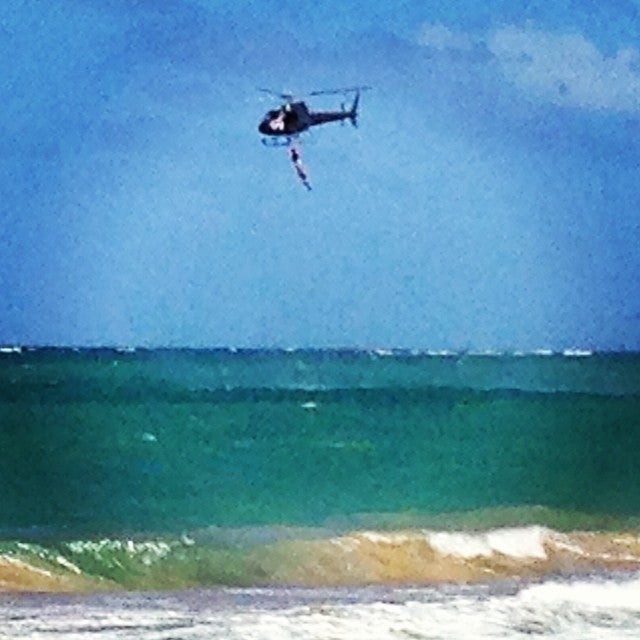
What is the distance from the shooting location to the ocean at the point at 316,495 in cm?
220

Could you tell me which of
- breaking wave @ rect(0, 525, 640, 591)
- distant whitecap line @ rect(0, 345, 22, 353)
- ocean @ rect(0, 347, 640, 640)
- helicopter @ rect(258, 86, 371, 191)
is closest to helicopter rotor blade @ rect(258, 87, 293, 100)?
helicopter @ rect(258, 86, 371, 191)

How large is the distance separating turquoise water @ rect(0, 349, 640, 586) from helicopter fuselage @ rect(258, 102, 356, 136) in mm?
382

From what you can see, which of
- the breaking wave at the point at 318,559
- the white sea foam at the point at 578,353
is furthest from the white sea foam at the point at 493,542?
the white sea foam at the point at 578,353

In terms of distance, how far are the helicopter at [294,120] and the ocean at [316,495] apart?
34 centimetres

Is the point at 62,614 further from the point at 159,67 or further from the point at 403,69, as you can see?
the point at 403,69

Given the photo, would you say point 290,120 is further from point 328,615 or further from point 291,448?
point 328,615

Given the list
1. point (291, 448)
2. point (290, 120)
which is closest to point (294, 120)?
point (290, 120)

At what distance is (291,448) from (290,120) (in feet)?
1.84

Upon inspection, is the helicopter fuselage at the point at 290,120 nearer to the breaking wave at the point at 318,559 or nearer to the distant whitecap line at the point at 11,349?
the distant whitecap line at the point at 11,349

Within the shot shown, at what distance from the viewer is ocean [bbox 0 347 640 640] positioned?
7.21ft

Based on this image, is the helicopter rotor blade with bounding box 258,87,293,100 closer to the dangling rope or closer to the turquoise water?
the dangling rope

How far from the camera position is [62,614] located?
2148mm

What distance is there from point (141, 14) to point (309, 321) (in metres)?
0.59

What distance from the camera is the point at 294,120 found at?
2273mm
